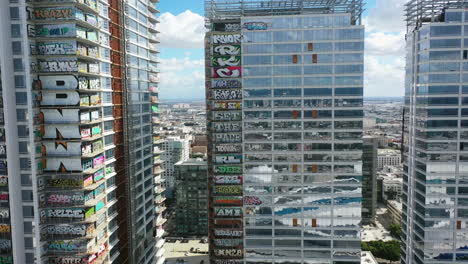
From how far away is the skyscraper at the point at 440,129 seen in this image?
65.1 m

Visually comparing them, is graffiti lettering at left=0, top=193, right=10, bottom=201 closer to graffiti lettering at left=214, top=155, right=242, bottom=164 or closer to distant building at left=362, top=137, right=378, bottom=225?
graffiti lettering at left=214, top=155, right=242, bottom=164

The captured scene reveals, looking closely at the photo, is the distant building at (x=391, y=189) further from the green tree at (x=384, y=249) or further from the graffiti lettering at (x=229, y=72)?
the graffiti lettering at (x=229, y=72)

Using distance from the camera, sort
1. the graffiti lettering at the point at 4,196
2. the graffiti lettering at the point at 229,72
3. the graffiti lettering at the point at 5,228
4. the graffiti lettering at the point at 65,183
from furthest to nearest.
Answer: the graffiti lettering at the point at 229,72
the graffiti lettering at the point at 65,183
the graffiti lettering at the point at 5,228
the graffiti lettering at the point at 4,196

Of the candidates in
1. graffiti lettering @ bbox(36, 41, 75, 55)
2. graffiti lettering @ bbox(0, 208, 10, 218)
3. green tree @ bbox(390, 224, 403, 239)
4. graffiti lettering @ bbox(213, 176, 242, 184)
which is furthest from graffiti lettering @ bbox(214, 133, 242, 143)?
green tree @ bbox(390, 224, 403, 239)

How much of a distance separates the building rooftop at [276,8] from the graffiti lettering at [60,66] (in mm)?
33829

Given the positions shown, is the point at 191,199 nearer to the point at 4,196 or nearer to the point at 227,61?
the point at 227,61

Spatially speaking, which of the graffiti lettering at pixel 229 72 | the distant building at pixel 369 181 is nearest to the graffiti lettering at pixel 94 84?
the graffiti lettering at pixel 229 72

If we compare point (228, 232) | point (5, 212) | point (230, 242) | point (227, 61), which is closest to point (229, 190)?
point (228, 232)

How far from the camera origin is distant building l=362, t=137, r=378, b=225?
146250mm

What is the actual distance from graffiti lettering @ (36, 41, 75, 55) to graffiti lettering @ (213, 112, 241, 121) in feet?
106

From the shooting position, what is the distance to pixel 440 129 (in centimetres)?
6650

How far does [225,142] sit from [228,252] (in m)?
24.9

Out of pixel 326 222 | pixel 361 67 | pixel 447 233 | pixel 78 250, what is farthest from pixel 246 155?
pixel 447 233

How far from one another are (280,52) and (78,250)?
172 ft
